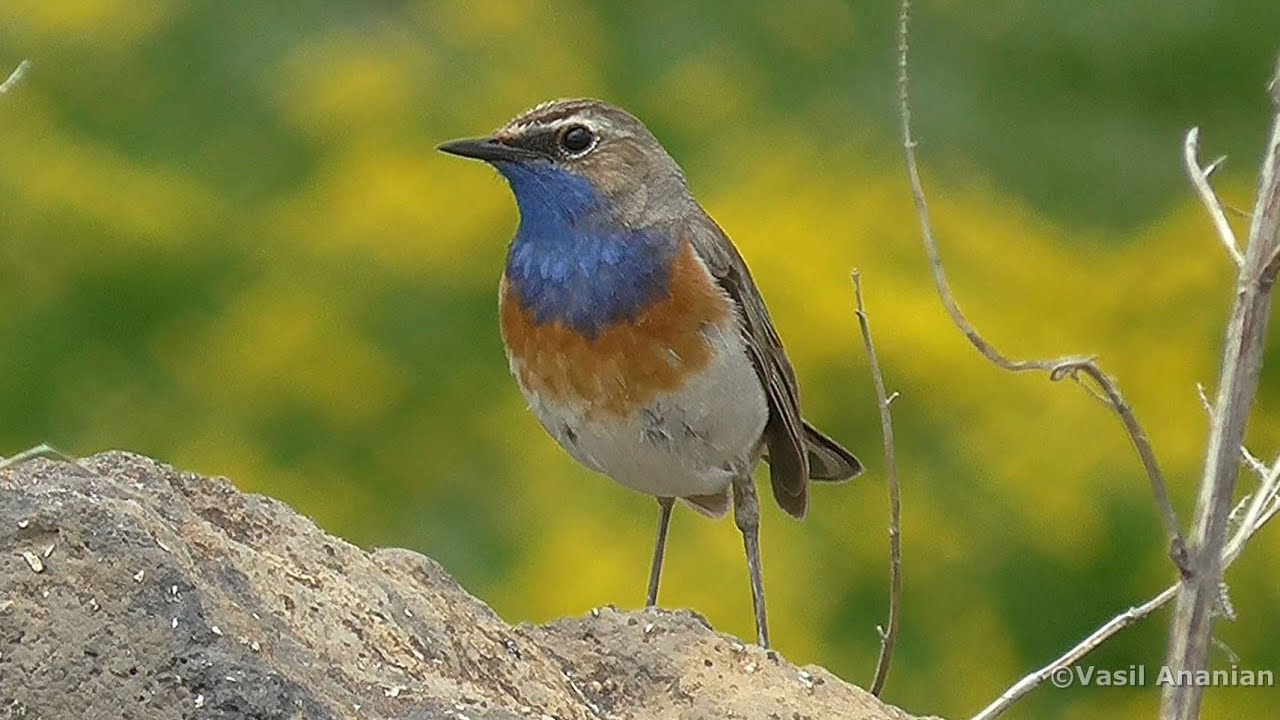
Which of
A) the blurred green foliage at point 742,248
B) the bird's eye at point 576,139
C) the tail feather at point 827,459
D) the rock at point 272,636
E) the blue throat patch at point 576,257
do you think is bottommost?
the rock at point 272,636

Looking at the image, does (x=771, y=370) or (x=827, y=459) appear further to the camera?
(x=827, y=459)

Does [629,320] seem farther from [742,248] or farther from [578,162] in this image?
[742,248]

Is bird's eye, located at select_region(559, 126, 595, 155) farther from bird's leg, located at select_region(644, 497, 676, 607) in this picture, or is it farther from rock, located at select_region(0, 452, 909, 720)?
rock, located at select_region(0, 452, 909, 720)

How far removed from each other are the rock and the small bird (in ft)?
3.38

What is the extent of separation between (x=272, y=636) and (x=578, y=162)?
8.30ft

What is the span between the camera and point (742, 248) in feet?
33.7

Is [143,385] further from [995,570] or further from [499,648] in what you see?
[499,648]

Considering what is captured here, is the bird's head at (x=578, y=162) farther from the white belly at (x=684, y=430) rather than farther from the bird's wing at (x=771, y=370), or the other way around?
the white belly at (x=684, y=430)

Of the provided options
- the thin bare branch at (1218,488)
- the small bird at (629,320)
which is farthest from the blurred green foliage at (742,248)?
the thin bare branch at (1218,488)

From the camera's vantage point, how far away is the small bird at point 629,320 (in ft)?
19.3

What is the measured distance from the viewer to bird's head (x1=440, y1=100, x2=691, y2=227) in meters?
6.03

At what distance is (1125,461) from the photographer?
9.62 metres

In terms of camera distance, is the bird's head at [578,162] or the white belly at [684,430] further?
the bird's head at [578,162]

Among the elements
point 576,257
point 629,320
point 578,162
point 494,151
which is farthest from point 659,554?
point 494,151
